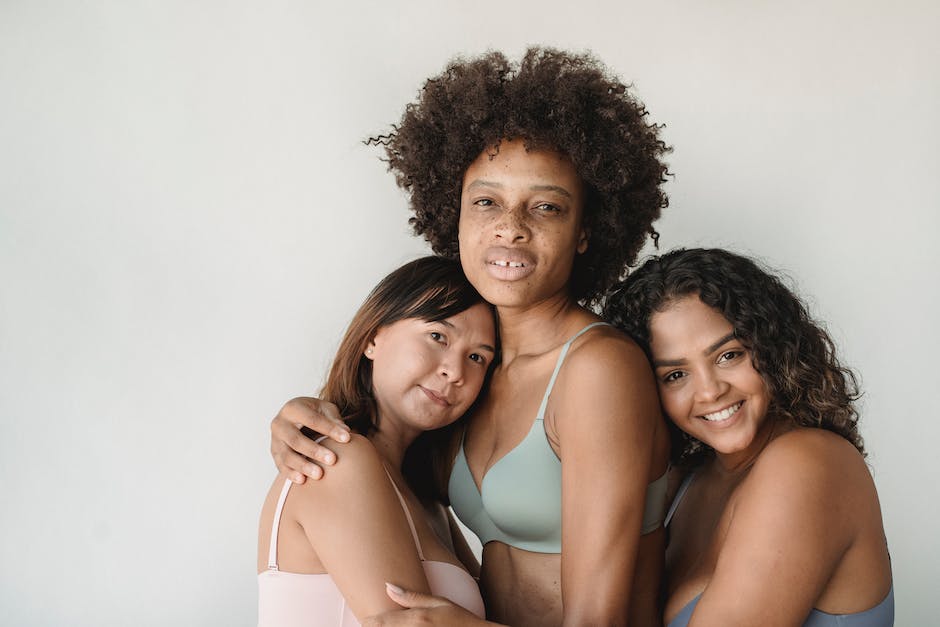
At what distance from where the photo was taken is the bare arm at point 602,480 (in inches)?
82.3

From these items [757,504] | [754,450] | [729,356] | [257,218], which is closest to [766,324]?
[729,356]

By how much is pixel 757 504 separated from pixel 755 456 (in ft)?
1.25

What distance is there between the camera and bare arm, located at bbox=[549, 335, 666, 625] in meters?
2.09

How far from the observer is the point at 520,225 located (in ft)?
7.75

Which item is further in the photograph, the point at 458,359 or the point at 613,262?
the point at 613,262

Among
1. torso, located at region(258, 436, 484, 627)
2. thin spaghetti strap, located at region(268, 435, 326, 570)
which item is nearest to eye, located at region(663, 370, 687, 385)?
torso, located at region(258, 436, 484, 627)

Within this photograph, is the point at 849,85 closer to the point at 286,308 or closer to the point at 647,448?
the point at 647,448

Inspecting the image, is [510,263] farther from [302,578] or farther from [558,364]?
[302,578]

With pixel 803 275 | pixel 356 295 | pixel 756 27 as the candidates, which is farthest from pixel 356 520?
pixel 756 27

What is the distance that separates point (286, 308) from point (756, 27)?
205 cm

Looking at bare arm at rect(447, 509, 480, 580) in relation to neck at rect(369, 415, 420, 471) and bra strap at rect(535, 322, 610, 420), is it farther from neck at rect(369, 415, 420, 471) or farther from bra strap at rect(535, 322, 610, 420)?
bra strap at rect(535, 322, 610, 420)

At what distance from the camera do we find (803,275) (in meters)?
3.43

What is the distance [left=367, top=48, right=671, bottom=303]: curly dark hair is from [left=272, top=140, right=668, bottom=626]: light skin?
55 millimetres

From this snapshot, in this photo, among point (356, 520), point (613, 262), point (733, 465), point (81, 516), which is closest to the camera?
point (356, 520)
